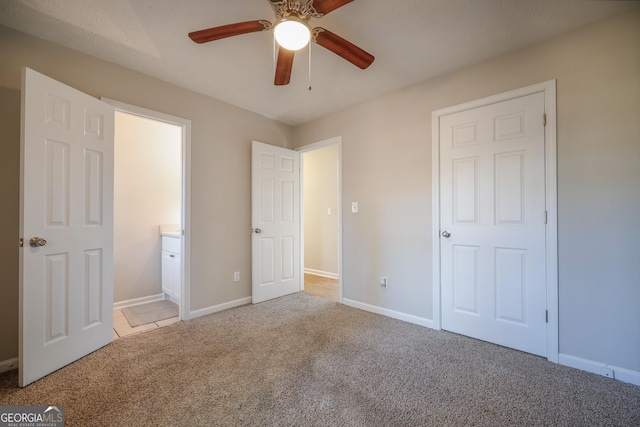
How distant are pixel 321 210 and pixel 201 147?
8.35 feet

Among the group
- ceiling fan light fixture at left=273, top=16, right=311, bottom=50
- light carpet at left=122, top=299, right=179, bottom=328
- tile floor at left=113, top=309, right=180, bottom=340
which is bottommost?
light carpet at left=122, top=299, right=179, bottom=328

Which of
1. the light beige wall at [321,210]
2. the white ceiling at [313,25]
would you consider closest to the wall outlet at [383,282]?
the light beige wall at [321,210]

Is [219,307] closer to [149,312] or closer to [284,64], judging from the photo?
[149,312]

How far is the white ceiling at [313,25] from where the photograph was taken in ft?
5.68

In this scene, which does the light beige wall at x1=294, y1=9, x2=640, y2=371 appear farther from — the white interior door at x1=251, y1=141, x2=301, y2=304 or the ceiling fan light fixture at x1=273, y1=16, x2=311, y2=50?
the white interior door at x1=251, y1=141, x2=301, y2=304

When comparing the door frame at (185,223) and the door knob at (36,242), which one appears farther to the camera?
the door frame at (185,223)

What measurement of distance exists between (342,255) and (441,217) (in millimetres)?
1289

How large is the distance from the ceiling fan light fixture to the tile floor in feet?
9.24

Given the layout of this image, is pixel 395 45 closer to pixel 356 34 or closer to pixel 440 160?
pixel 356 34

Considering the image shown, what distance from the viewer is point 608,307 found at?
1.82 meters

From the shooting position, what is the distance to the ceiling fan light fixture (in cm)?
148

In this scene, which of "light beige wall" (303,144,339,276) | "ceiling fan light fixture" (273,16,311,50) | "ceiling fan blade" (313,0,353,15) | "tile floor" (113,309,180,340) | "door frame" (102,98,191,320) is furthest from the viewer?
"light beige wall" (303,144,339,276)

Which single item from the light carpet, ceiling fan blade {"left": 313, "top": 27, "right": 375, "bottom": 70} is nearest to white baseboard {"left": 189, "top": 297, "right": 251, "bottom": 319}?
the light carpet

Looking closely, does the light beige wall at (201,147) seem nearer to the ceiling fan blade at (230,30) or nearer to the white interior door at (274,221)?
the white interior door at (274,221)
